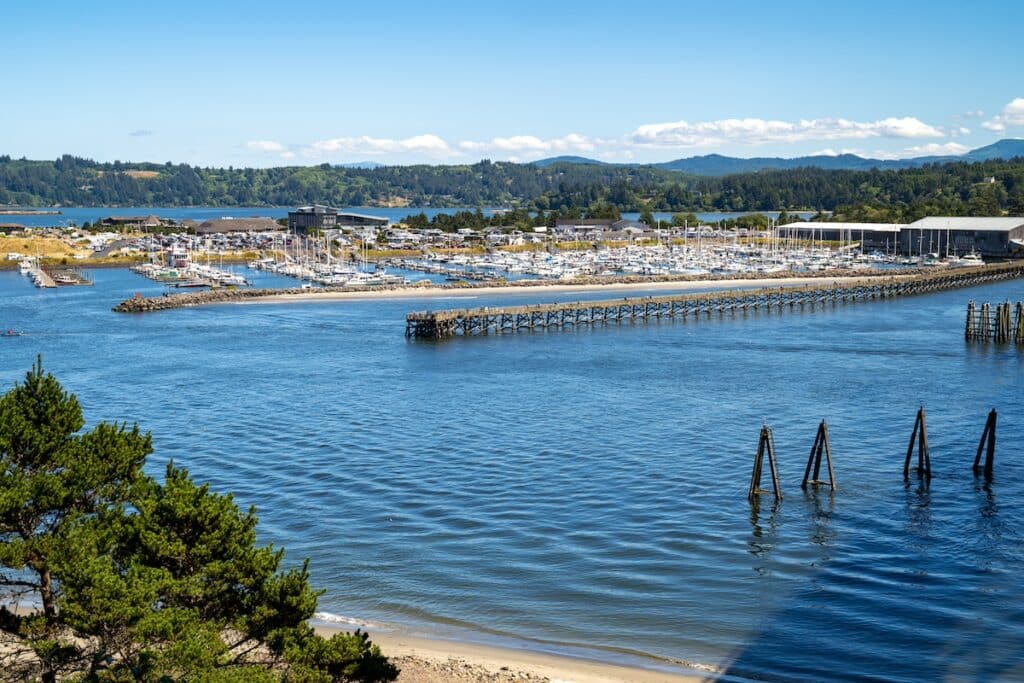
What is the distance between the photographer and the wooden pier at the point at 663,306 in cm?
6544

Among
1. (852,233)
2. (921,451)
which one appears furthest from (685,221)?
(921,451)

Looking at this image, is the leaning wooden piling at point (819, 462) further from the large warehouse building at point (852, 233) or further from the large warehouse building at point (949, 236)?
Result: the large warehouse building at point (852, 233)

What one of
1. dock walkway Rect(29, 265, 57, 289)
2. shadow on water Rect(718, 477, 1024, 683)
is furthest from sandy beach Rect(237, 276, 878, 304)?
shadow on water Rect(718, 477, 1024, 683)

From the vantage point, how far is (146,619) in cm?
1302

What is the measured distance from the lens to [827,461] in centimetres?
3028

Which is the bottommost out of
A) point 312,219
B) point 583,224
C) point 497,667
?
point 497,667

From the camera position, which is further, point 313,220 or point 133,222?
point 133,222

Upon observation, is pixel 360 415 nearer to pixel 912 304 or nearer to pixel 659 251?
pixel 912 304

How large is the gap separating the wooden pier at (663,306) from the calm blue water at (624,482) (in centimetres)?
232

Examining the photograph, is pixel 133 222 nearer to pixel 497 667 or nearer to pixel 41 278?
pixel 41 278

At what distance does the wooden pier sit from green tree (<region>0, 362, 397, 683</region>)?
48507 millimetres

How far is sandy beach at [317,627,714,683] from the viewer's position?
18.1 meters

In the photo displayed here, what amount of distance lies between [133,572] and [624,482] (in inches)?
757

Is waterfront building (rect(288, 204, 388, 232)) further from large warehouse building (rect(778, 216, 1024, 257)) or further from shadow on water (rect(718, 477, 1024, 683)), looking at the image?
shadow on water (rect(718, 477, 1024, 683))
